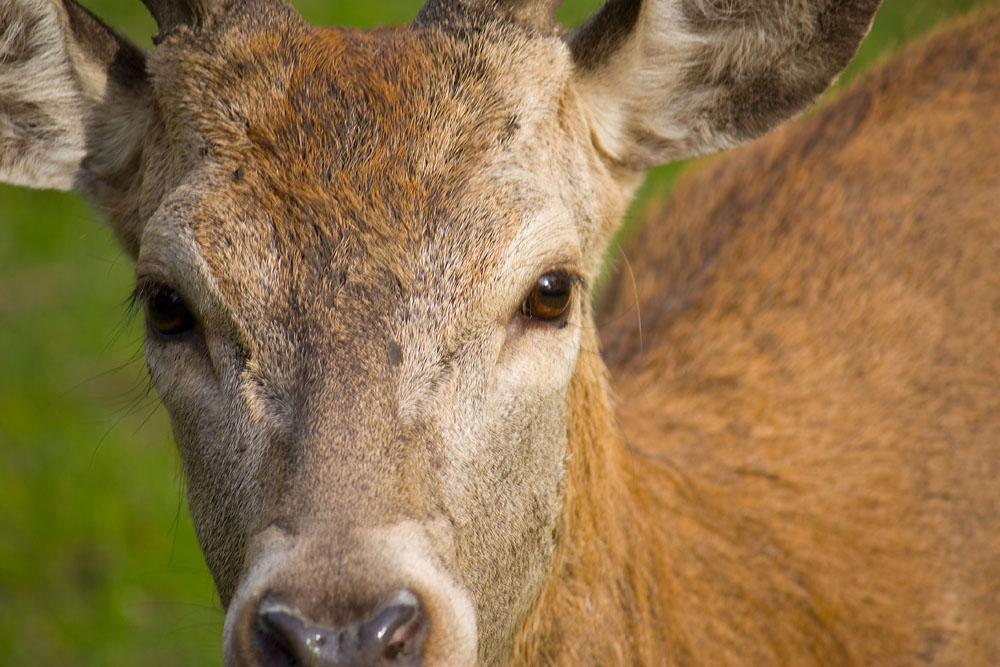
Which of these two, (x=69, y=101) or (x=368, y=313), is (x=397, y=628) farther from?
(x=69, y=101)

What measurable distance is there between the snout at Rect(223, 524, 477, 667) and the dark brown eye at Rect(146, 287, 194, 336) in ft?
2.58

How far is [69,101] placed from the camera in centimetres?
406

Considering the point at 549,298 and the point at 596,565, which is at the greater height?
the point at 549,298

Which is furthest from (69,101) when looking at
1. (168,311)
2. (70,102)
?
(168,311)

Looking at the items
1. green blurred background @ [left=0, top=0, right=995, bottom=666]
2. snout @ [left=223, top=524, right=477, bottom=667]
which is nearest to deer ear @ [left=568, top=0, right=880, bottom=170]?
snout @ [left=223, top=524, right=477, bottom=667]

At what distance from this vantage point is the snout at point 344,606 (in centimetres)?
263

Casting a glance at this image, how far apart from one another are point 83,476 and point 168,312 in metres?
5.44

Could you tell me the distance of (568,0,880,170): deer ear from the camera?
3805mm

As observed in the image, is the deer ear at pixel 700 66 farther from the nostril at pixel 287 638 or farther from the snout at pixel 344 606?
the nostril at pixel 287 638

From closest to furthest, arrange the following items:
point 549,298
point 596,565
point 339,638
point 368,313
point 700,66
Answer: point 339,638 → point 368,313 → point 549,298 → point 596,565 → point 700,66

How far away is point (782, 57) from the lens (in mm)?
3947

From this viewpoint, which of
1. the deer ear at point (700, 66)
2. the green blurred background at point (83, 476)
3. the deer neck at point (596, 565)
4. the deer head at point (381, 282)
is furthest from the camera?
the green blurred background at point (83, 476)

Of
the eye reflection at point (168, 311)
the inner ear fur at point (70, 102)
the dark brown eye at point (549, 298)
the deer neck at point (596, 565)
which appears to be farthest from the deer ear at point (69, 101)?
the deer neck at point (596, 565)

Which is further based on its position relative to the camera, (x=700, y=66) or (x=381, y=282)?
(x=700, y=66)
